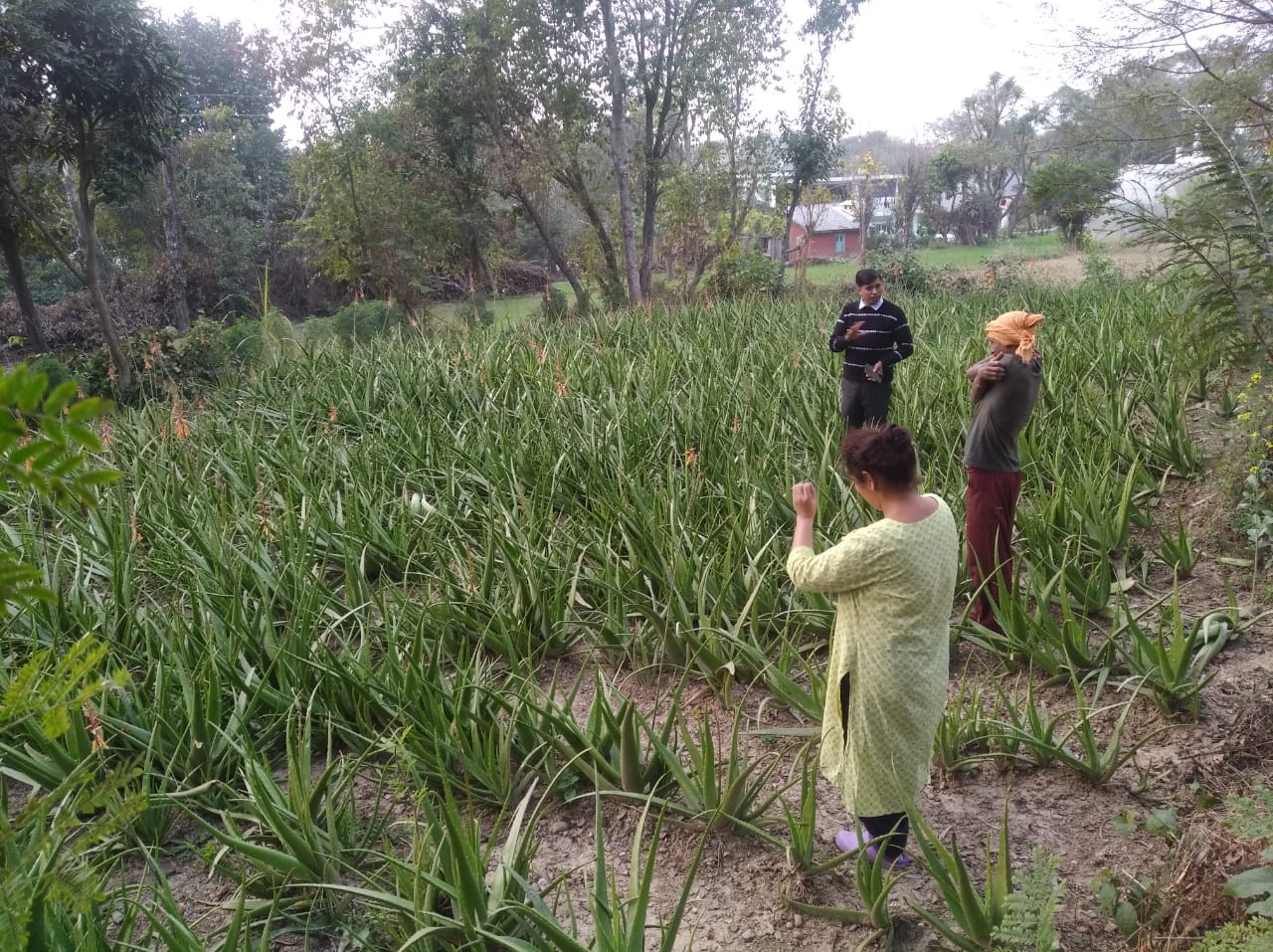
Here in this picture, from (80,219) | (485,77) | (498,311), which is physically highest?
(485,77)

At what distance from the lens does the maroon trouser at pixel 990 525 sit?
10.5 ft

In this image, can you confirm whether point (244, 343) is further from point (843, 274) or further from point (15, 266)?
point (843, 274)

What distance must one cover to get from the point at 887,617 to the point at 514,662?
1407mm

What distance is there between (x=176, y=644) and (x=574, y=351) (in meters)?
4.40

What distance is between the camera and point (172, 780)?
238cm

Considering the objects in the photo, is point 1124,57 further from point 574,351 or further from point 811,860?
point 811,860

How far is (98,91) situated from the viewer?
8.46m

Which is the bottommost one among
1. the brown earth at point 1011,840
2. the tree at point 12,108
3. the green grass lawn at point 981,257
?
the brown earth at point 1011,840

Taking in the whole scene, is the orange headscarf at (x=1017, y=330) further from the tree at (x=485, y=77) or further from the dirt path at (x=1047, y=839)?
the tree at (x=485, y=77)

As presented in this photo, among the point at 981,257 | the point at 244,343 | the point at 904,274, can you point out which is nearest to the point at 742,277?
the point at 904,274

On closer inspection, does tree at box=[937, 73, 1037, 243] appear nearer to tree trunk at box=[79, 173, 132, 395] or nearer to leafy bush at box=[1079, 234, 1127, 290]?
leafy bush at box=[1079, 234, 1127, 290]

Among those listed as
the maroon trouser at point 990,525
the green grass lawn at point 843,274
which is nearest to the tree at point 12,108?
the green grass lawn at point 843,274

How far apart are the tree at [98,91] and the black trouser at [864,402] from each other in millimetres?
7728

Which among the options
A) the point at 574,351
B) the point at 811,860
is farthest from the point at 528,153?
the point at 811,860
